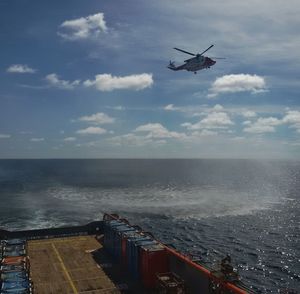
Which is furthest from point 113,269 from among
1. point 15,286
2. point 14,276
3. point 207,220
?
point 207,220

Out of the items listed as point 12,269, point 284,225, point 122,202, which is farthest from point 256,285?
point 122,202

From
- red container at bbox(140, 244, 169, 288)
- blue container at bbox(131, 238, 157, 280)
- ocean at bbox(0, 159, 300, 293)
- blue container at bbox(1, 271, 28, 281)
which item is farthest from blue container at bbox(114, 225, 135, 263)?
blue container at bbox(1, 271, 28, 281)

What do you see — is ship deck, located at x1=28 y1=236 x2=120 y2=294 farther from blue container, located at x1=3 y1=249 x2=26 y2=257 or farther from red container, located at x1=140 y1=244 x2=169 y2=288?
red container, located at x1=140 y1=244 x2=169 y2=288

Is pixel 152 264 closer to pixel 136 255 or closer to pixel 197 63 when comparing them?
pixel 136 255

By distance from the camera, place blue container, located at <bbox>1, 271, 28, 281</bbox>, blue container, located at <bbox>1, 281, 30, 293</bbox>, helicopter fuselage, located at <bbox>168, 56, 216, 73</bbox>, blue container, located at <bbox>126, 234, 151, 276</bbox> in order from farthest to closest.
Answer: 1. helicopter fuselage, located at <bbox>168, 56, 216, 73</bbox>
2. blue container, located at <bbox>126, 234, 151, 276</bbox>
3. blue container, located at <bbox>1, 271, 28, 281</bbox>
4. blue container, located at <bbox>1, 281, 30, 293</bbox>

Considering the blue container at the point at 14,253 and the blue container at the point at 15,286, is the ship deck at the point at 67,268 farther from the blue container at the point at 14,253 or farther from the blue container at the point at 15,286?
the blue container at the point at 15,286

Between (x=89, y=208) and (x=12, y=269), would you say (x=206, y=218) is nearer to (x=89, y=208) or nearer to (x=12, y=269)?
(x=89, y=208)

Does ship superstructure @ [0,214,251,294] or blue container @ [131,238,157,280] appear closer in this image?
ship superstructure @ [0,214,251,294]
